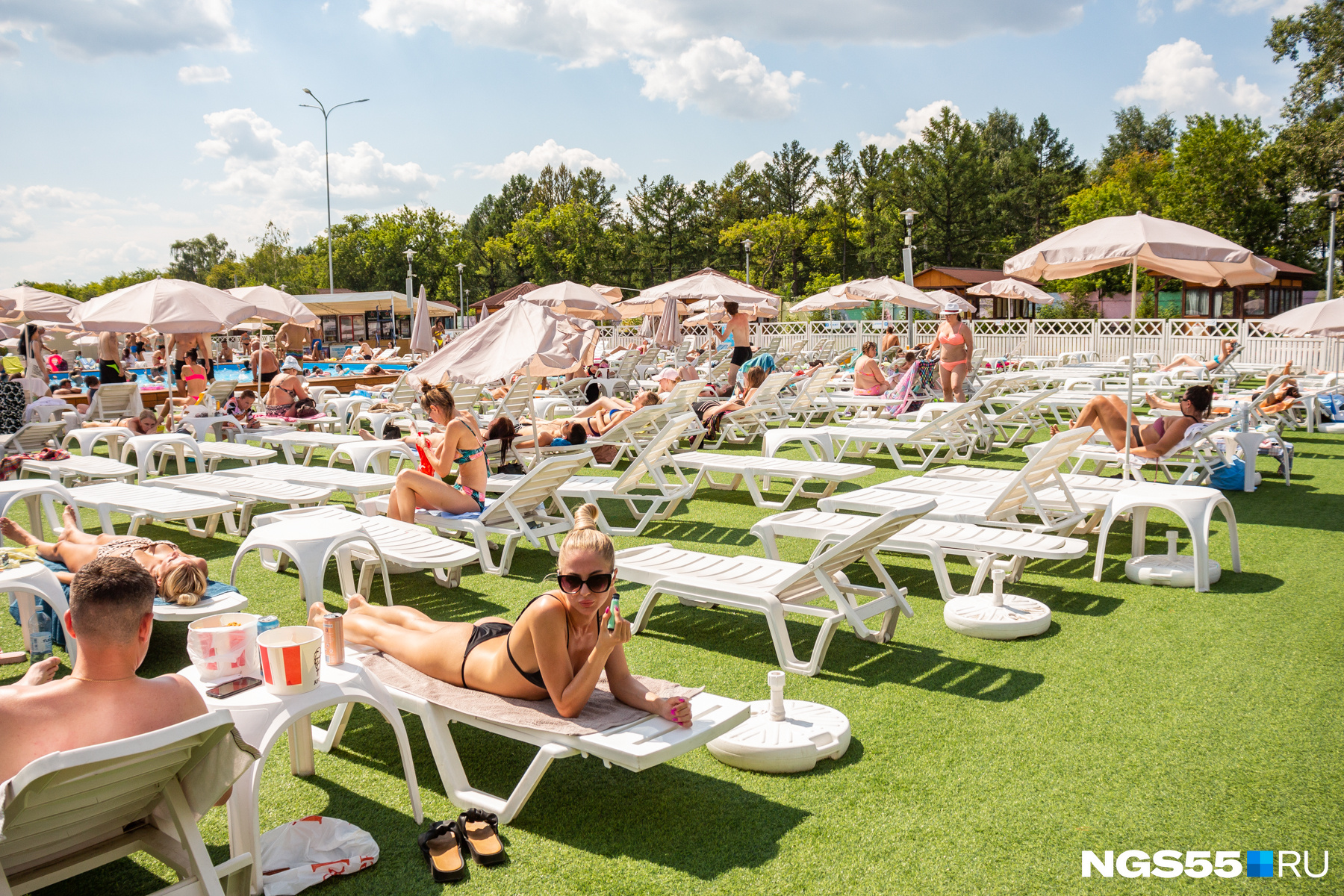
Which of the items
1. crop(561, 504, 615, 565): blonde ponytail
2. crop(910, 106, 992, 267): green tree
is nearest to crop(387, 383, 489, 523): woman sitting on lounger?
crop(561, 504, 615, 565): blonde ponytail

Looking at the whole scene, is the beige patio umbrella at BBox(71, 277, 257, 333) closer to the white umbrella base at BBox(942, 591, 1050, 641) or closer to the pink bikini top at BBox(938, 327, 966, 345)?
the white umbrella base at BBox(942, 591, 1050, 641)

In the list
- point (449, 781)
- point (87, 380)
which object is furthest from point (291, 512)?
point (87, 380)

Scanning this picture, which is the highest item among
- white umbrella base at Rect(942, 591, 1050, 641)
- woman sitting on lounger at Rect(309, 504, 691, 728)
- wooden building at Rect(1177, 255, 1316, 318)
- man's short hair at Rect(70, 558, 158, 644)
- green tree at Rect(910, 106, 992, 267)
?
green tree at Rect(910, 106, 992, 267)

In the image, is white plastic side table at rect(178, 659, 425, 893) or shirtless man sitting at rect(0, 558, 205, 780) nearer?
shirtless man sitting at rect(0, 558, 205, 780)

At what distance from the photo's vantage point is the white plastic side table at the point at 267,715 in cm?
264

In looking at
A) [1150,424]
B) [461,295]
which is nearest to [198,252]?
[461,295]

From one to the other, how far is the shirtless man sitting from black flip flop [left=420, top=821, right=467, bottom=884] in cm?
90

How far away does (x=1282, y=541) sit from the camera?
6871 millimetres

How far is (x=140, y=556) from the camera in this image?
4.38 meters

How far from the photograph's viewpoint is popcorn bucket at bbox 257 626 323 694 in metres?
2.81

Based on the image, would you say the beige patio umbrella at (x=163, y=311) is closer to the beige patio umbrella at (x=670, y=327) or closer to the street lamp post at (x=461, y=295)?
the beige patio umbrella at (x=670, y=327)

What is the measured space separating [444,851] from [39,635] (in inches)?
117

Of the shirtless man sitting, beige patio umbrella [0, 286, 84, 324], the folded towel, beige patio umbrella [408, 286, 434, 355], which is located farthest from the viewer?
beige patio umbrella [0, 286, 84, 324]

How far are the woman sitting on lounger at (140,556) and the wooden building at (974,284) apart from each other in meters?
41.4
